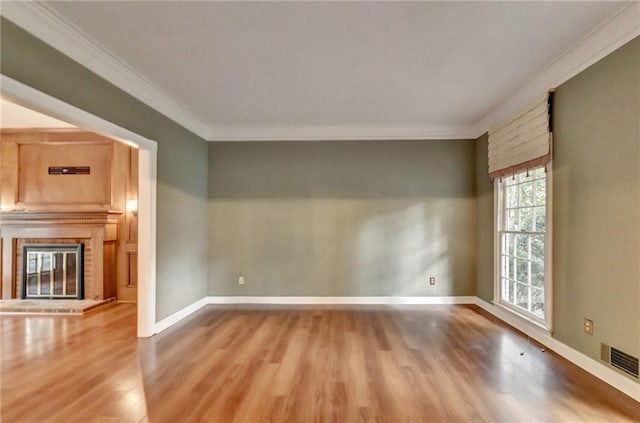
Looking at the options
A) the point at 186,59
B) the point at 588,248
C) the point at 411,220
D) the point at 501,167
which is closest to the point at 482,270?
the point at 411,220

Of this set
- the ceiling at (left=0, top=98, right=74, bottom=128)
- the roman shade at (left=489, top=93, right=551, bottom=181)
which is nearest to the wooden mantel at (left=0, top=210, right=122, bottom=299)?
the ceiling at (left=0, top=98, right=74, bottom=128)

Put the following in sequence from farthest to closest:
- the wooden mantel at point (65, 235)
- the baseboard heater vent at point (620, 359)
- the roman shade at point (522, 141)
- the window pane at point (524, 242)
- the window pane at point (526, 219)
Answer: the wooden mantel at point (65, 235) → the window pane at point (526, 219) → the window pane at point (524, 242) → the roman shade at point (522, 141) → the baseboard heater vent at point (620, 359)

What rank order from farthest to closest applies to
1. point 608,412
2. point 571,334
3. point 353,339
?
1. point 353,339
2. point 571,334
3. point 608,412

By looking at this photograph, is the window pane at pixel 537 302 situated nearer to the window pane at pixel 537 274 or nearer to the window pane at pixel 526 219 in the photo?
the window pane at pixel 537 274

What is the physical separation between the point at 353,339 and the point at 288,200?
7.91ft

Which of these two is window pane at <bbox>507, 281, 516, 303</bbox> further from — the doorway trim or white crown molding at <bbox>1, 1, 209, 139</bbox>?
white crown molding at <bbox>1, 1, 209, 139</bbox>

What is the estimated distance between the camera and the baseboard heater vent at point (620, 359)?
7.15ft

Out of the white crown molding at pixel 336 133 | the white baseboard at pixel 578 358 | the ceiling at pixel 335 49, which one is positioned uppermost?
the ceiling at pixel 335 49

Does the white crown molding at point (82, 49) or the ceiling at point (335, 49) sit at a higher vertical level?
the ceiling at point (335, 49)

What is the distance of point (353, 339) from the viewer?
10.9ft

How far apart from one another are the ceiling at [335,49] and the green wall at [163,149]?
27 cm

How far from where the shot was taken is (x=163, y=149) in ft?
12.3

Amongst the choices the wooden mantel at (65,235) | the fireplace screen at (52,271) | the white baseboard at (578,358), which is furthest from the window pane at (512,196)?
the fireplace screen at (52,271)

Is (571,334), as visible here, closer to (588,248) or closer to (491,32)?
(588,248)
